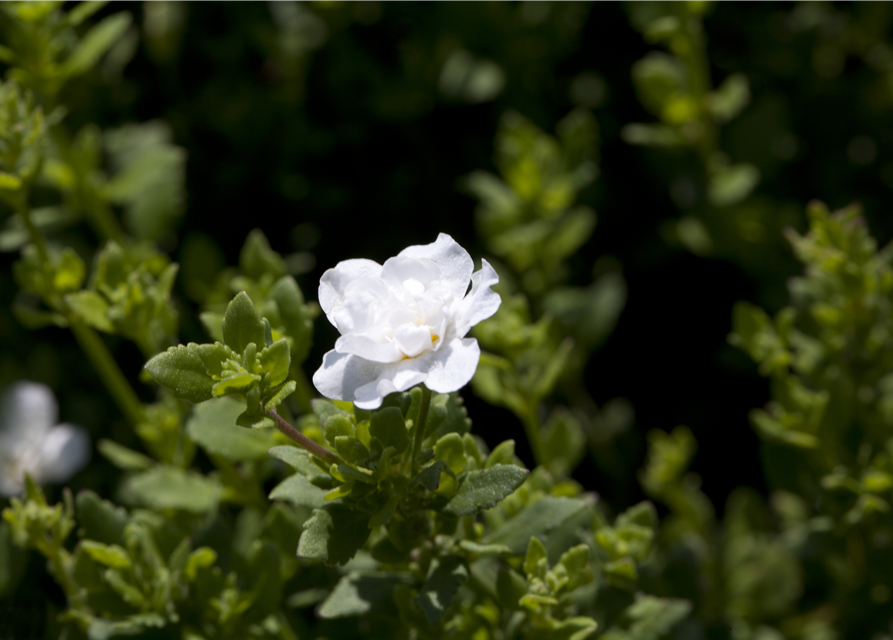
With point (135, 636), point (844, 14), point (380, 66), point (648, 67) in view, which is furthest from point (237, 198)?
point (844, 14)

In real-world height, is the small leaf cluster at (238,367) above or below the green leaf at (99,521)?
above

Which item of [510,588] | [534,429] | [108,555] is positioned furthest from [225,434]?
[534,429]

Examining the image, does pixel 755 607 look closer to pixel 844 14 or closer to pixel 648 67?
pixel 648 67

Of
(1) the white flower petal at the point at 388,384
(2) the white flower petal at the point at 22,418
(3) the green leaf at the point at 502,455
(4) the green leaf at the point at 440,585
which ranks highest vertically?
(1) the white flower petal at the point at 388,384

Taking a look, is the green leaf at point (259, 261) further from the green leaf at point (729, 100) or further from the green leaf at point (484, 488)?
the green leaf at point (729, 100)

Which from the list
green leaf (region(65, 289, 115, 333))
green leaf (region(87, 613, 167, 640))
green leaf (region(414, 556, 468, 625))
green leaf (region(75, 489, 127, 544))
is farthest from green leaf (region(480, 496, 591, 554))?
green leaf (region(65, 289, 115, 333))

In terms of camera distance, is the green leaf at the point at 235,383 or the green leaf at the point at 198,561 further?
the green leaf at the point at 198,561

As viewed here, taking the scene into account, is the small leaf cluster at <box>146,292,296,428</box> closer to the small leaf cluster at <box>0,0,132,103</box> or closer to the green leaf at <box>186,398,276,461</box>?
the green leaf at <box>186,398,276,461</box>

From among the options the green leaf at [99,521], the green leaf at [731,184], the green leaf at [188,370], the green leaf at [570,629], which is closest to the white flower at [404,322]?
the green leaf at [188,370]
